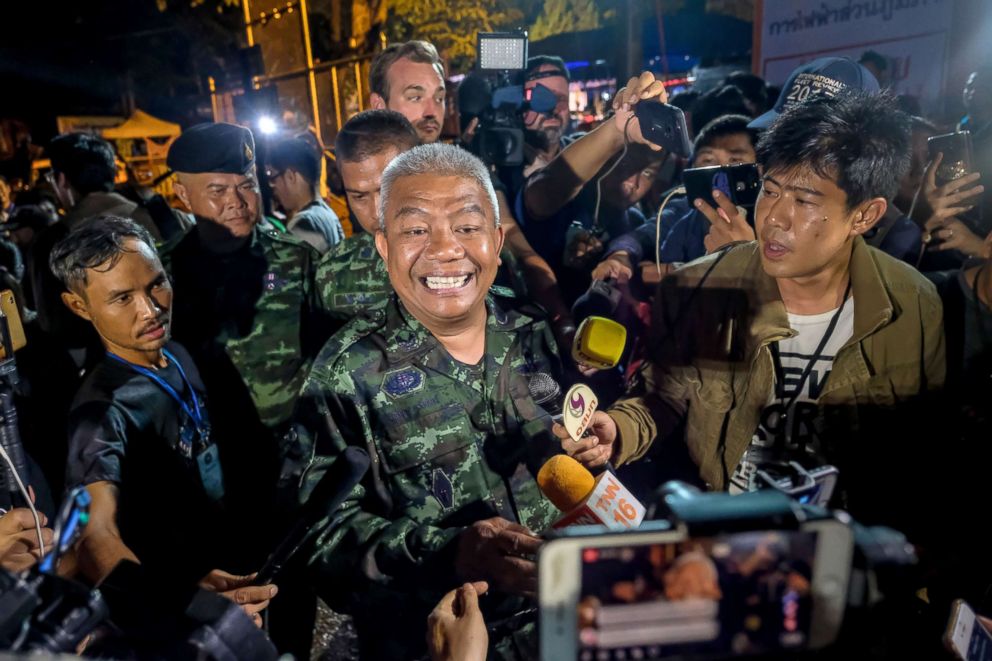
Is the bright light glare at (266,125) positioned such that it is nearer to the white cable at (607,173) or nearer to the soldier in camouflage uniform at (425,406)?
the white cable at (607,173)

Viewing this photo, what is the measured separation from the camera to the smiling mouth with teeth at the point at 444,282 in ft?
6.52

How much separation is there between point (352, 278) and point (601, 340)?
163 centimetres

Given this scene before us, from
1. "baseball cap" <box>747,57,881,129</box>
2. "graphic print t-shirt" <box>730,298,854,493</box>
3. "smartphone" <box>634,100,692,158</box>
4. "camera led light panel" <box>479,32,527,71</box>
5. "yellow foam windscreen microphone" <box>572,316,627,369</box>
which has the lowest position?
"graphic print t-shirt" <box>730,298,854,493</box>

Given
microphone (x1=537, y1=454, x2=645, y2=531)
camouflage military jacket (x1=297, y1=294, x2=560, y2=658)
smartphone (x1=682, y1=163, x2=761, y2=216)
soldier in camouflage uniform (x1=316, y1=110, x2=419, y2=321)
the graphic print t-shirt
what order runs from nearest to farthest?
1. microphone (x1=537, y1=454, x2=645, y2=531)
2. camouflage military jacket (x1=297, y1=294, x2=560, y2=658)
3. the graphic print t-shirt
4. smartphone (x1=682, y1=163, x2=761, y2=216)
5. soldier in camouflage uniform (x1=316, y1=110, x2=419, y2=321)

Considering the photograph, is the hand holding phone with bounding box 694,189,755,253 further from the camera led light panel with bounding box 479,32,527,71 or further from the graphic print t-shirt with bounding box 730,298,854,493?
the camera led light panel with bounding box 479,32,527,71

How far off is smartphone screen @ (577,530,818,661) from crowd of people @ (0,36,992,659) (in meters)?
0.44

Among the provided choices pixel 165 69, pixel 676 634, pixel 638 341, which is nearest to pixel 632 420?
pixel 638 341

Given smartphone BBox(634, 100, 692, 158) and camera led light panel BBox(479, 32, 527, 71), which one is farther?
camera led light panel BBox(479, 32, 527, 71)

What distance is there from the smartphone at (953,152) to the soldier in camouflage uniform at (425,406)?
8.31 feet

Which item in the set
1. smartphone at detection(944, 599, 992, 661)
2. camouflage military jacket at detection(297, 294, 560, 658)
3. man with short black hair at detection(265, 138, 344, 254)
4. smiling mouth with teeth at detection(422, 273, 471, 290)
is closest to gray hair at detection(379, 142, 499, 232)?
smiling mouth with teeth at detection(422, 273, 471, 290)

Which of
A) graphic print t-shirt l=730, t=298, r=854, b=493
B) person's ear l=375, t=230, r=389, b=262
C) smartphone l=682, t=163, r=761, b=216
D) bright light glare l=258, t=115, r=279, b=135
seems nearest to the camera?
person's ear l=375, t=230, r=389, b=262

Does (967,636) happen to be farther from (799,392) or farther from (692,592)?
(692,592)

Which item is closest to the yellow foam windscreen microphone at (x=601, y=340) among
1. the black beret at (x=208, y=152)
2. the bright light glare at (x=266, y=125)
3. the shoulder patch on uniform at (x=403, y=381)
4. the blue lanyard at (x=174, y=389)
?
the shoulder patch on uniform at (x=403, y=381)

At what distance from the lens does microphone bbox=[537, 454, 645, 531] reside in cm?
141
